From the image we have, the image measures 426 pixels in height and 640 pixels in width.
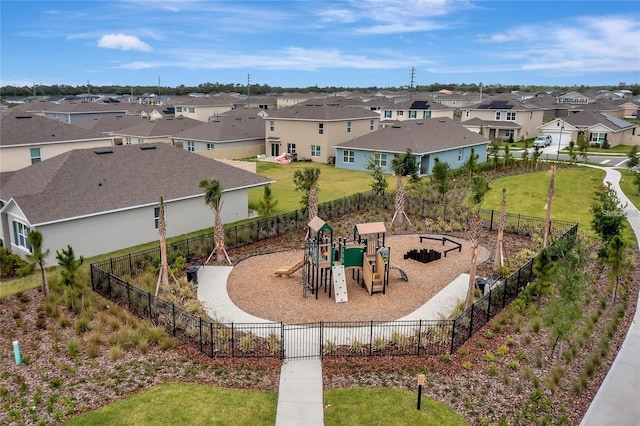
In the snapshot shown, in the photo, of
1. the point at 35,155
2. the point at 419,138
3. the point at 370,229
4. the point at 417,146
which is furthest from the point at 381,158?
the point at 35,155

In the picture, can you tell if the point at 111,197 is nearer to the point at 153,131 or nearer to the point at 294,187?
the point at 294,187

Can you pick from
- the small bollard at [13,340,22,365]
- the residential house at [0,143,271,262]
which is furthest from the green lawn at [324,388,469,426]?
the residential house at [0,143,271,262]

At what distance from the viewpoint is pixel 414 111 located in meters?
85.1

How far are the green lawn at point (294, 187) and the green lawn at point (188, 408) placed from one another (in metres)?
21.2

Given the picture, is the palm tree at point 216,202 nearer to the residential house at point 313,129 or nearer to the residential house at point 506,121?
the residential house at point 313,129

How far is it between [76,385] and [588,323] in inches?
690

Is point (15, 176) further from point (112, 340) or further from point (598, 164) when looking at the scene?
point (598, 164)

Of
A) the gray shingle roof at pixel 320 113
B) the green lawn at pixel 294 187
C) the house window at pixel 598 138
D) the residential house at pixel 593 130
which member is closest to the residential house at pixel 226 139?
the gray shingle roof at pixel 320 113

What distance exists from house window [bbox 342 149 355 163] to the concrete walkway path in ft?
125

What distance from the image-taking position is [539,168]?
174ft

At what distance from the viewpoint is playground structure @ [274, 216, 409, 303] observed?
20.1 meters

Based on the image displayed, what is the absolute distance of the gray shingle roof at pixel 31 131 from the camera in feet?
112

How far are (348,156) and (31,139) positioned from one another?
3060 cm

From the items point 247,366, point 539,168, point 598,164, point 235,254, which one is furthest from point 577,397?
point 598,164
